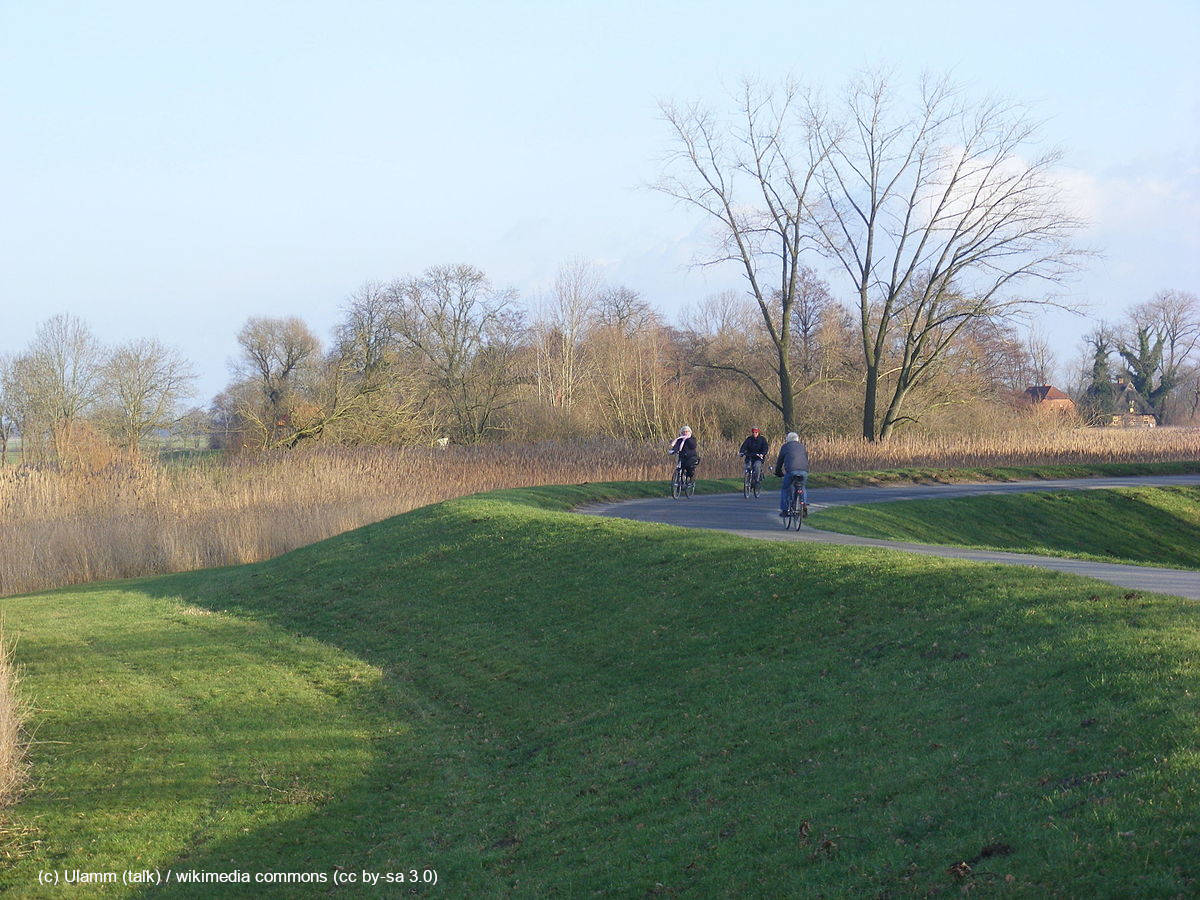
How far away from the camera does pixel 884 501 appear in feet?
87.7

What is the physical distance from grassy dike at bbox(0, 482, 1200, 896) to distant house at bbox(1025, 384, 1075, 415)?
4669 cm

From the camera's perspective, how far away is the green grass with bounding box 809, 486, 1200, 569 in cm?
2433

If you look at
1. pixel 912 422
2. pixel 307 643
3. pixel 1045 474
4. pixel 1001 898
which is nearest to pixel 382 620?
pixel 307 643

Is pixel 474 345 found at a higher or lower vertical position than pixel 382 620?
higher

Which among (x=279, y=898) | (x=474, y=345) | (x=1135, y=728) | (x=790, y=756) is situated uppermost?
(x=474, y=345)

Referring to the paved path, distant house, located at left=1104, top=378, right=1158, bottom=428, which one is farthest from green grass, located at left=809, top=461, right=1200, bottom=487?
distant house, located at left=1104, top=378, right=1158, bottom=428

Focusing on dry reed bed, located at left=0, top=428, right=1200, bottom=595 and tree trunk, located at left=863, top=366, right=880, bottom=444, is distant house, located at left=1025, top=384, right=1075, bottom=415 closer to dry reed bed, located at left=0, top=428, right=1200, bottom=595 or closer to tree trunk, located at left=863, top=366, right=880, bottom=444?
tree trunk, located at left=863, top=366, right=880, bottom=444

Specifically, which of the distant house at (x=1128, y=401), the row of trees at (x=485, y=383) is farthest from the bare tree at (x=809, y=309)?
the distant house at (x=1128, y=401)

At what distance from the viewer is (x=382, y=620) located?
52.4ft

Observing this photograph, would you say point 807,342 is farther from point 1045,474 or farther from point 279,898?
point 279,898

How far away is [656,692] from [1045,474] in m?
29.5

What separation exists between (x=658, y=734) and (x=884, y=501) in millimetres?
18567

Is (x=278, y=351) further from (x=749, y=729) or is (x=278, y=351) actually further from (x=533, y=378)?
(x=749, y=729)

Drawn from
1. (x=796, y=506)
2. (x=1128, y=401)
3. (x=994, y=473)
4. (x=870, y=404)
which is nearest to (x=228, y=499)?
(x=796, y=506)
